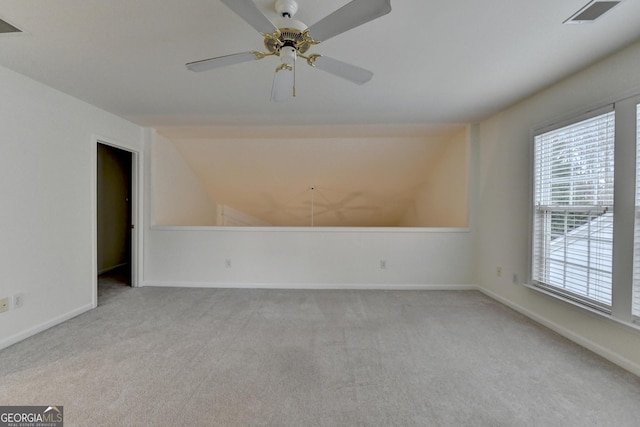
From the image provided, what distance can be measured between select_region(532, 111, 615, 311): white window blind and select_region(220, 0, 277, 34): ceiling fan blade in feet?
8.17

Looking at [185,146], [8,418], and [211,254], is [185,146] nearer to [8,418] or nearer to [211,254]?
[211,254]

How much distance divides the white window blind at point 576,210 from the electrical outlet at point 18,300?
15.4 feet

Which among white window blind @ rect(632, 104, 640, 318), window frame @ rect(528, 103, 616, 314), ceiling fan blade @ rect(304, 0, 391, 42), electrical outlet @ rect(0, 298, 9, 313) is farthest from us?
electrical outlet @ rect(0, 298, 9, 313)

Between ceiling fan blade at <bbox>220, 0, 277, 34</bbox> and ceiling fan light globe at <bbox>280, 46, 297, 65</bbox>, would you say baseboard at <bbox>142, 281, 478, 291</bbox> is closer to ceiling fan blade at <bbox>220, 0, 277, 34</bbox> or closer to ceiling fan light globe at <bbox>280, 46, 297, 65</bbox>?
ceiling fan light globe at <bbox>280, 46, 297, 65</bbox>

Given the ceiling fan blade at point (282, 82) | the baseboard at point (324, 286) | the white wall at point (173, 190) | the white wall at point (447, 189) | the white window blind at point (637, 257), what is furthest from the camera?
the white wall at point (173, 190)

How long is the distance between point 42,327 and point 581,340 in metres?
4.68

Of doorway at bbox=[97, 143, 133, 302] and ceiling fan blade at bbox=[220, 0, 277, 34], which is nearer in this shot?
ceiling fan blade at bbox=[220, 0, 277, 34]

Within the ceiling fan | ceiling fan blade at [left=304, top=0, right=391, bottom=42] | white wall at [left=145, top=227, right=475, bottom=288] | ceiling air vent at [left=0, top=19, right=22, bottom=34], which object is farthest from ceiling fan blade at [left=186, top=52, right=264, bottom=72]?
white wall at [left=145, top=227, right=475, bottom=288]

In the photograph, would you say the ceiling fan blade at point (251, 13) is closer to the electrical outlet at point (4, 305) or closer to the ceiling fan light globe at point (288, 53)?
the ceiling fan light globe at point (288, 53)

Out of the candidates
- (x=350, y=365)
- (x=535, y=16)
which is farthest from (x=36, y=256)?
(x=535, y=16)

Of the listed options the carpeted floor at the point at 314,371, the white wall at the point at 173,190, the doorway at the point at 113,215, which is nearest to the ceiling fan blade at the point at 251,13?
the carpeted floor at the point at 314,371

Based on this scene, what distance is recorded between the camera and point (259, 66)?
2.10m

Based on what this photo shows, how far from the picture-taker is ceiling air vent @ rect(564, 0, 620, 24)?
4.66 feet

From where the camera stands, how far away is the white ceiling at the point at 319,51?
58.6 inches
